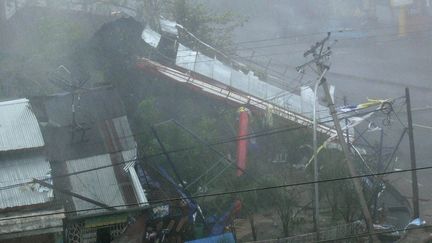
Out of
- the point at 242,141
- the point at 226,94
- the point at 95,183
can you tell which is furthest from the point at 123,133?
the point at 226,94

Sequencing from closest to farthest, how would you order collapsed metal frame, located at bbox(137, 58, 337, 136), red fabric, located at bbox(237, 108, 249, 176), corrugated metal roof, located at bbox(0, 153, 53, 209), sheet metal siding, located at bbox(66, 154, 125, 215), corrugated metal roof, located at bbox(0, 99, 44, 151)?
1. corrugated metal roof, located at bbox(0, 153, 53, 209)
2. corrugated metal roof, located at bbox(0, 99, 44, 151)
3. sheet metal siding, located at bbox(66, 154, 125, 215)
4. red fabric, located at bbox(237, 108, 249, 176)
5. collapsed metal frame, located at bbox(137, 58, 337, 136)

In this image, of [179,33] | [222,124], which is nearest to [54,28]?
[179,33]

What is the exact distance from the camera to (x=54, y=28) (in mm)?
21625

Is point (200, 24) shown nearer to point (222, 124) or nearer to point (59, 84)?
point (222, 124)

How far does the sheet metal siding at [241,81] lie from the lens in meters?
21.6

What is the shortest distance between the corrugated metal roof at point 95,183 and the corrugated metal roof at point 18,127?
40.9 inches

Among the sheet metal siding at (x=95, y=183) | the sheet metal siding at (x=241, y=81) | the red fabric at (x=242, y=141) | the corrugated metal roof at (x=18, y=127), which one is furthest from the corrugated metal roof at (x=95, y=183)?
the sheet metal siding at (x=241, y=81)

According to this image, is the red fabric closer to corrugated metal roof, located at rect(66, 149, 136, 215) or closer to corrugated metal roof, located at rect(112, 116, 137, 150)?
corrugated metal roof, located at rect(112, 116, 137, 150)

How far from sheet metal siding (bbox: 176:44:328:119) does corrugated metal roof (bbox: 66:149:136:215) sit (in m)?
8.07

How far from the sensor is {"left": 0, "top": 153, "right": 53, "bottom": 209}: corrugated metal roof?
41.5 feet

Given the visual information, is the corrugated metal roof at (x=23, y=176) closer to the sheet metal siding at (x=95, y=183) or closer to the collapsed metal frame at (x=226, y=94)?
the sheet metal siding at (x=95, y=183)

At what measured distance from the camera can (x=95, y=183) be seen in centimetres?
1381

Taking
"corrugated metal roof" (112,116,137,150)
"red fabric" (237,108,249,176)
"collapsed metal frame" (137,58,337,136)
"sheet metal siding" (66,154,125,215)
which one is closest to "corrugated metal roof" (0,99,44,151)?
"sheet metal siding" (66,154,125,215)

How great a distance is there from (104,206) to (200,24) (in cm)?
1375
